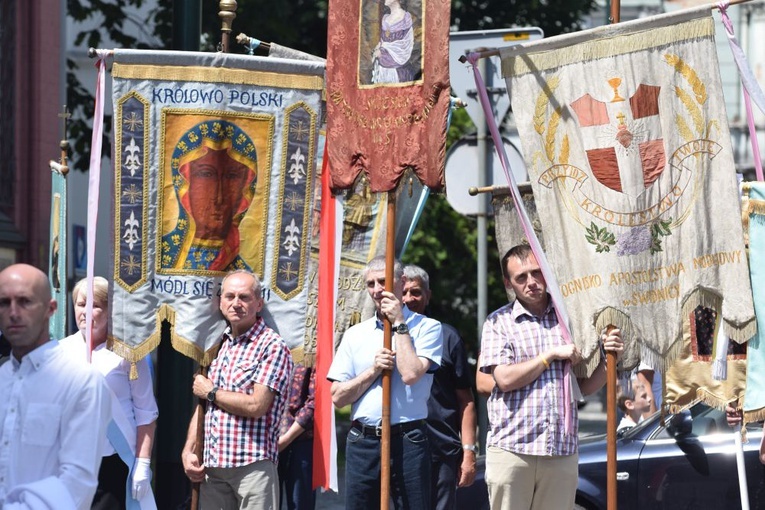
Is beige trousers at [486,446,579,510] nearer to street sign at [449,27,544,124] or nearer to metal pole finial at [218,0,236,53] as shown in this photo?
metal pole finial at [218,0,236,53]

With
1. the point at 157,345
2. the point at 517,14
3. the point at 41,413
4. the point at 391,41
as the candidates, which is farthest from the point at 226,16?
the point at 517,14

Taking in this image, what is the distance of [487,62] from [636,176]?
3.96 metres

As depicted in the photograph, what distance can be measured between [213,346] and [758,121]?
37.4 metres

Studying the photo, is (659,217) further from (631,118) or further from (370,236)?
(370,236)

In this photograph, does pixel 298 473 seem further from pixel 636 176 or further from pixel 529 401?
pixel 636 176

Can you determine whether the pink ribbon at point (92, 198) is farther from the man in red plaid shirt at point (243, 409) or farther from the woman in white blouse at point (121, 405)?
the man in red plaid shirt at point (243, 409)

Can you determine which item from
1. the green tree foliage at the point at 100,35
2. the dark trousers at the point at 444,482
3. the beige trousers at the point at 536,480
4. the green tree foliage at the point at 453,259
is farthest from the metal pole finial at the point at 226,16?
the green tree foliage at the point at 453,259

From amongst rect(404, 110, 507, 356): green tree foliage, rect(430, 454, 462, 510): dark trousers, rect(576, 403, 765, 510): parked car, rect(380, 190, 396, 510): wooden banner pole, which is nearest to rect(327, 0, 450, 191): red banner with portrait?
rect(380, 190, 396, 510): wooden banner pole

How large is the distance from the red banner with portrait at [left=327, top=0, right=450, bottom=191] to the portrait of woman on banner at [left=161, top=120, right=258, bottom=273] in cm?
61

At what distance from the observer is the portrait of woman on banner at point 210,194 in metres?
7.68

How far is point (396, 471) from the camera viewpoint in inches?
284

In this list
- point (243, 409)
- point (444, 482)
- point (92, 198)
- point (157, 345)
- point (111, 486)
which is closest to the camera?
point (243, 409)

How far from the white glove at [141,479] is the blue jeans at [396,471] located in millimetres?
1000

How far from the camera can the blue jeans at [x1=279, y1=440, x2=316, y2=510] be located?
8.45 m
